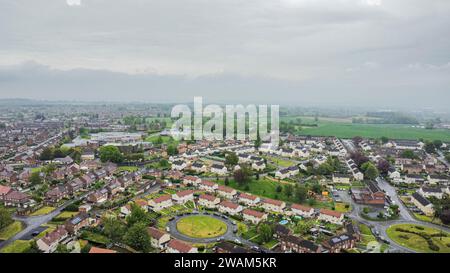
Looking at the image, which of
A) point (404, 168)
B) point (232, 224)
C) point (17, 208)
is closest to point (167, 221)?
point (232, 224)

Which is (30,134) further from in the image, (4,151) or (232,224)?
(232,224)

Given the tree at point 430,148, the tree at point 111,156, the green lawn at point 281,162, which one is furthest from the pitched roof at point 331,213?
the tree at point 430,148

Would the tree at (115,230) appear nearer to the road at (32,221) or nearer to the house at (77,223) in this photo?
the house at (77,223)

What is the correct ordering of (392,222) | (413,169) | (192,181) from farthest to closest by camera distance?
(413,169), (192,181), (392,222)

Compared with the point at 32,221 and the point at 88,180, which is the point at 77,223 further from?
the point at 88,180

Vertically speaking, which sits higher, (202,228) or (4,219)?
(4,219)

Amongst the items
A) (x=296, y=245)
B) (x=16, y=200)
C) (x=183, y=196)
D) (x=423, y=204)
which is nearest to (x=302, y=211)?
(x=296, y=245)

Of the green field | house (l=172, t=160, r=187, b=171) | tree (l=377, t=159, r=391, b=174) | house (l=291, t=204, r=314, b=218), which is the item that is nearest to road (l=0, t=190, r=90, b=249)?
house (l=172, t=160, r=187, b=171)
